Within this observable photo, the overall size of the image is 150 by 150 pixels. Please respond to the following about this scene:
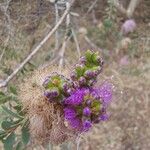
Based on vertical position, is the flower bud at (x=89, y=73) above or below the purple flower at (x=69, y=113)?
above

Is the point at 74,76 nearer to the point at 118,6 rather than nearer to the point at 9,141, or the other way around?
the point at 9,141

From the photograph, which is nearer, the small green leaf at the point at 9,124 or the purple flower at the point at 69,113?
the purple flower at the point at 69,113

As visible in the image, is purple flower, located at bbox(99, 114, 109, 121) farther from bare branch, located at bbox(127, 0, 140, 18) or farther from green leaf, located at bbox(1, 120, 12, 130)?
bare branch, located at bbox(127, 0, 140, 18)

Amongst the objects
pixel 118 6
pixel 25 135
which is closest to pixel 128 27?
pixel 118 6

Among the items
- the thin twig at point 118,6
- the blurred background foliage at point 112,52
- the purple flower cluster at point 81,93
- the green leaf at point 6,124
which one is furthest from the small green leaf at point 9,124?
the thin twig at point 118,6

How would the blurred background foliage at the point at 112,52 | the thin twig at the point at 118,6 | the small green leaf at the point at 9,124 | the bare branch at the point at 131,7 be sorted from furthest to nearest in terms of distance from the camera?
the bare branch at the point at 131,7 → the thin twig at the point at 118,6 → the blurred background foliage at the point at 112,52 → the small green leaf at the point at 9,124

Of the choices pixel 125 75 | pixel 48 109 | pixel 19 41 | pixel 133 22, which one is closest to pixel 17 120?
pixel 48 109

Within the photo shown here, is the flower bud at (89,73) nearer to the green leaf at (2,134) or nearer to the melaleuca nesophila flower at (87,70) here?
the melaleuca nesophila flower at (87,70)

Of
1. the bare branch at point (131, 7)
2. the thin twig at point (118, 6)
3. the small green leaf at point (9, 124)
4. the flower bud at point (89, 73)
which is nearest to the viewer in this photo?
the flower bud at point (89, 73)

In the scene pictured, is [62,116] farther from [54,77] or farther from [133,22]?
[133,22]
